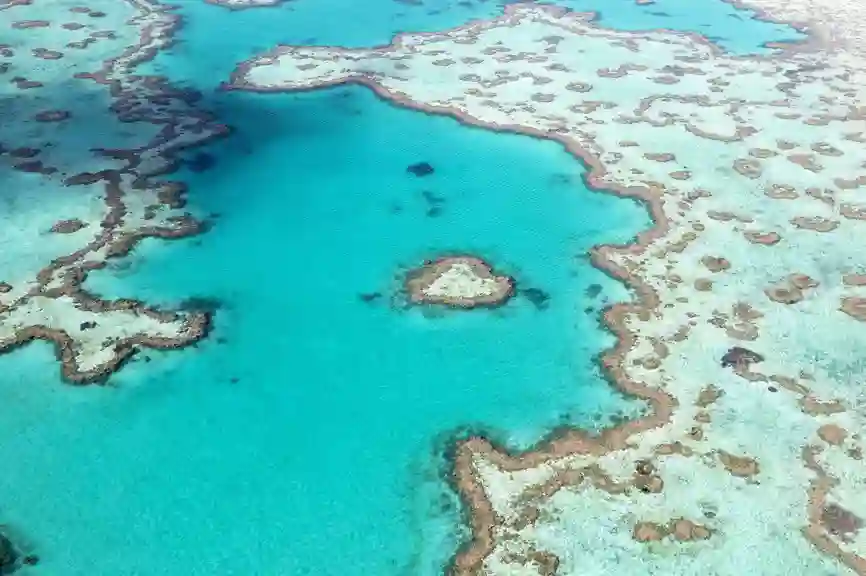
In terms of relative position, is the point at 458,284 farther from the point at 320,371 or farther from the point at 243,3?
the point at 243,3

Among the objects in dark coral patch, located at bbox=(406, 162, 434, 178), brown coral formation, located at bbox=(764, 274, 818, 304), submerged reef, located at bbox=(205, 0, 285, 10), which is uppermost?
submerged reef, located at bbox=(205, 0, 285, 10)

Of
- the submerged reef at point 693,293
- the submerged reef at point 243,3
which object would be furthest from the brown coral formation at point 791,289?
the submerged reef at point 243,3

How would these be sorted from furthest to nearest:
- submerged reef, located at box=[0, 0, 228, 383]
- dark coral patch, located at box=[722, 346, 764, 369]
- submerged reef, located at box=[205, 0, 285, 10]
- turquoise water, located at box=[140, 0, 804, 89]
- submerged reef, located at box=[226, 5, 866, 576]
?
submerged reef, located at box=[205, 0, 285, 10]
turquoise water, located at box=[140, 0, 804, 89]
submerged reef, located at box=[0, 0, 228, 383]
dark coral patch, located at box=[722, 346, 764, 369]
submerged reef, located at box=[226, 5, 866, 576]

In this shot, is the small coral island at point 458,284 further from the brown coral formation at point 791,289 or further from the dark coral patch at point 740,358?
the brown coral formation at point 791,289

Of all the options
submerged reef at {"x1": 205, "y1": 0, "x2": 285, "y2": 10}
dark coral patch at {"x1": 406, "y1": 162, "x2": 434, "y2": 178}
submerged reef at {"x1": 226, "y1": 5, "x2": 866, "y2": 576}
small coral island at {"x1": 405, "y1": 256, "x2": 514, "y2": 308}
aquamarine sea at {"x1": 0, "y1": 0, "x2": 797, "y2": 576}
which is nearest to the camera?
submerged reef at {"x1": 226, "y1": 5, "x2": 866, "y2": 576}

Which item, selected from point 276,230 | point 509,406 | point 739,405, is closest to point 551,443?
point 509,406

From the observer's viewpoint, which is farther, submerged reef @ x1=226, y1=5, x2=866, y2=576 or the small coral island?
the small coral island

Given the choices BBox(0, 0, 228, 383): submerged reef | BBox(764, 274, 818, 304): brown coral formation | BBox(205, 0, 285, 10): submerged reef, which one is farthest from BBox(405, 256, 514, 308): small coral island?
BBox(205, 0, 285, 10): submerged reef

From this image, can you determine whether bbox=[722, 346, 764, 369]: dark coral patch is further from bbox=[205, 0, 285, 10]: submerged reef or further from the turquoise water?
bbox=[205, 0, 285, 10]: submerged reef
